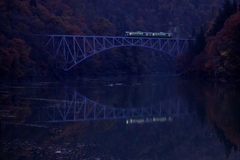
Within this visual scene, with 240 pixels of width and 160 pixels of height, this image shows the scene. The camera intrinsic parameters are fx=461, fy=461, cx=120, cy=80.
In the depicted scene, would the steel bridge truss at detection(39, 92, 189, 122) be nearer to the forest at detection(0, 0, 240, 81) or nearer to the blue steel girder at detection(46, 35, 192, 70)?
the forest at detection(0, 0, 240, 81)

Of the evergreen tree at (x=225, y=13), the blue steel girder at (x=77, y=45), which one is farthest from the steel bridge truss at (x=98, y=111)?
the blue steel girder at (x=77, y=45)

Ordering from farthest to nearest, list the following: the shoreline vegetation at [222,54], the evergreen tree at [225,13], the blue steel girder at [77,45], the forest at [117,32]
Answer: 1. the blue steel girder at [77,45]
2. the evergreen tree at [225,13]
3. the forest at [117,32]
4. the shoreline vegetation at [222,54]

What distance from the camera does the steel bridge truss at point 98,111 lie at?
20.8 meters

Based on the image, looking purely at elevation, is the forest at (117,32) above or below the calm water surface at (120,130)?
above

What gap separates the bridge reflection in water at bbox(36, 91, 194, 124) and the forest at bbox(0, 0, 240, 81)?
22931mm

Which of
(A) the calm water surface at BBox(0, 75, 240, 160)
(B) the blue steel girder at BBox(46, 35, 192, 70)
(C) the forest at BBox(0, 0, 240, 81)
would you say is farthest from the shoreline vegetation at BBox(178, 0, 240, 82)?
(A) the calm water surface at BBox(0, 75, 240, 160)

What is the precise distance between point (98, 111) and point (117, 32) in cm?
6709

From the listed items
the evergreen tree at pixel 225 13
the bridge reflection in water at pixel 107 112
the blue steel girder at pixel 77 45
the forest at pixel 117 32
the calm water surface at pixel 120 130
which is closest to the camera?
the calm water surface at pixel 120 130

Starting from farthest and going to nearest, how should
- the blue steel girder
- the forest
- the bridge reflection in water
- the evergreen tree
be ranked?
the blue steel girder, the evergreen tree, the forest, the bridge reflection in water

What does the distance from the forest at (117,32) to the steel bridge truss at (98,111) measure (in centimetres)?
2273

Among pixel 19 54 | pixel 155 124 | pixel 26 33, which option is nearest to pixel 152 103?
pixel 155 124

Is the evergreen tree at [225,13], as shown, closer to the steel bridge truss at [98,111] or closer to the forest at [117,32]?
the forest at [117,32]

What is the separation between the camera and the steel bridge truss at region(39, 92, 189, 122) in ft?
68.2

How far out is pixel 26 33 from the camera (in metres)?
58.4
